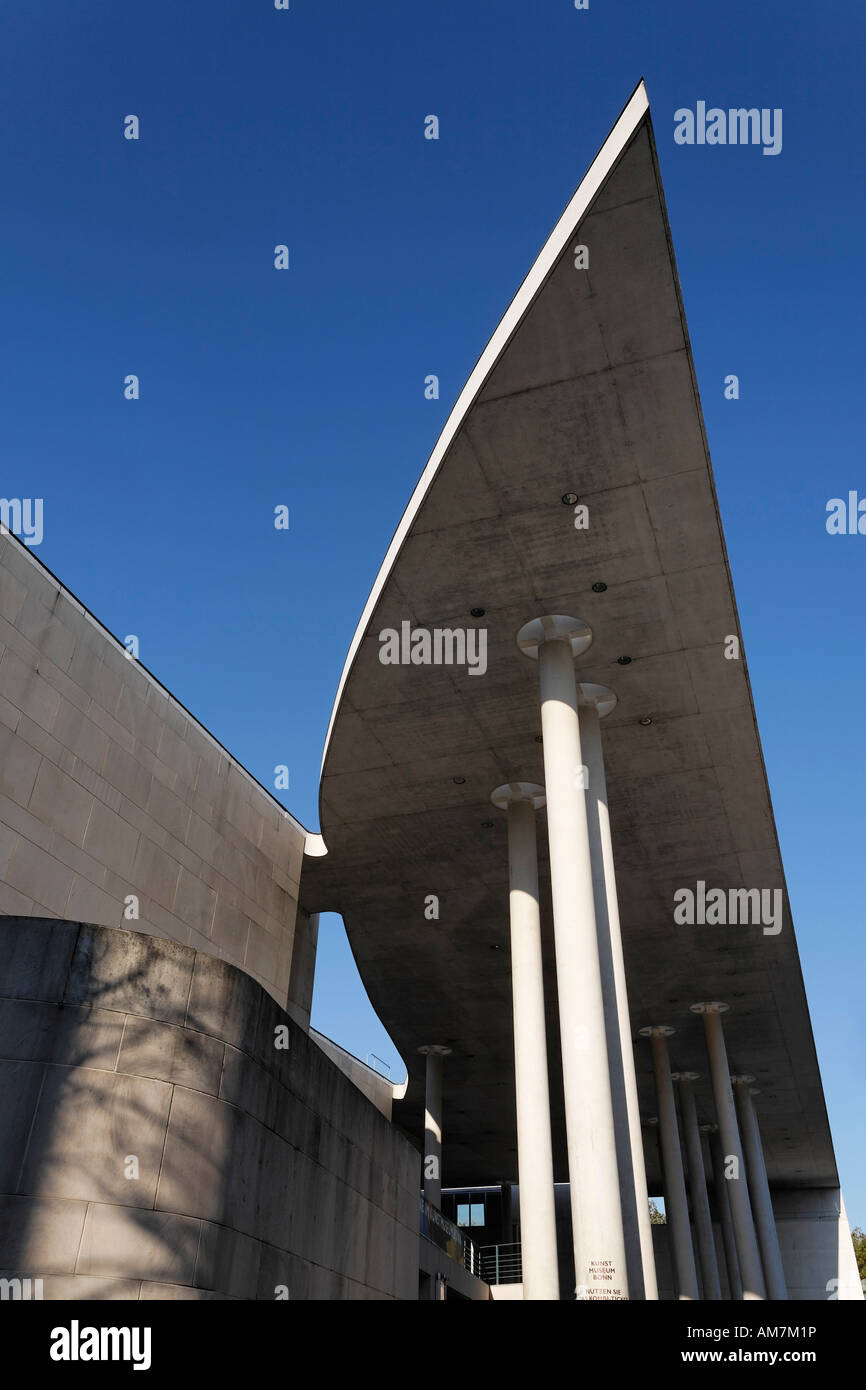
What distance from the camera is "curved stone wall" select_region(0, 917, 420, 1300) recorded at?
7.90 m

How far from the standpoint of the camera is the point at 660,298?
38.4 feet

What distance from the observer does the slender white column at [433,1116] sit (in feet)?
101

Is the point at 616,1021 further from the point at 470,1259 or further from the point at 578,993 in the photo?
the point at 470,1259

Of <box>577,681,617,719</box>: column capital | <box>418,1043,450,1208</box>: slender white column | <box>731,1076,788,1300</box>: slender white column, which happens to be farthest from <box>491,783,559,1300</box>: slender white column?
<box>731,1076,788,1300</box>: slender white column

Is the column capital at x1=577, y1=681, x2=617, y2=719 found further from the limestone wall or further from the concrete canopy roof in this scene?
the limestone wall

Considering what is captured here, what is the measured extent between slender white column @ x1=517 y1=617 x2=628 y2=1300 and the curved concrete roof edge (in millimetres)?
3074

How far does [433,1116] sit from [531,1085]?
17.6 m

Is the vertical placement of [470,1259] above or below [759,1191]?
below

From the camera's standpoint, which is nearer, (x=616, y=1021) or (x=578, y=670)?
(x=616, y=1021)

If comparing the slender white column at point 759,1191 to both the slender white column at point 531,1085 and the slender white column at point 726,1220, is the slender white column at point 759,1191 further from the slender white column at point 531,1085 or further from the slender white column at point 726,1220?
the slender white column at point 531,1085

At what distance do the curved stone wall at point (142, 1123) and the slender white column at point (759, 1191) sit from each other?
88.7ft

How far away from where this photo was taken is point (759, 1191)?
34.0m

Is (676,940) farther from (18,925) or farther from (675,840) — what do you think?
(18,925)

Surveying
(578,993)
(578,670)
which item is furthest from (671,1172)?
(578,993)
